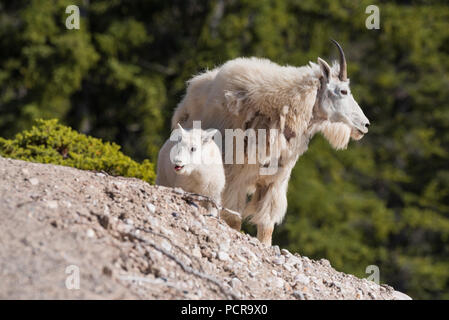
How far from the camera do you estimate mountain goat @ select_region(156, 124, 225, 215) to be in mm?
6636

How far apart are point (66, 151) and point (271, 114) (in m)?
2.85

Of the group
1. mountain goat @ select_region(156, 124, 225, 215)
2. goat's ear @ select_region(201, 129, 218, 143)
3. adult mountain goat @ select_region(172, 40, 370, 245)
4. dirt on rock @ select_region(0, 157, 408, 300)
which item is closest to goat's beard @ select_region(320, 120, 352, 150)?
adult mountain goat @ select_region(172, 40, 370, 245)

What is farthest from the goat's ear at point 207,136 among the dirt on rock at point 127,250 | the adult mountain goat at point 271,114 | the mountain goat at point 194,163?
the adult mountain goat at point 271,114

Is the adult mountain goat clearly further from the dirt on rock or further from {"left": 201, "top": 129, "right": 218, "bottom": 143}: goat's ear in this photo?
the dirt on rock

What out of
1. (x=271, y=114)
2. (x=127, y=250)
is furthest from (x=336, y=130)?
(x=127, y=250)

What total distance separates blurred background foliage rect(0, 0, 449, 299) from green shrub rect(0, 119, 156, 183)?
740 cm

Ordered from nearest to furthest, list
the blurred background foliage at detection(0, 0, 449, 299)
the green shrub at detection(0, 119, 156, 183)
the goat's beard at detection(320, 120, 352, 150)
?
the goat's beard at detection(320, 120, 352, 150), the green shrub at detection(0, 119, 156, 183), the blurred background foliage at detection(0, 0, 449, 299)

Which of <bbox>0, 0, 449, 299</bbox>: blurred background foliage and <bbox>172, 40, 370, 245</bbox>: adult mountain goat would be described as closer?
<bbox>172, 40, 370, 245</bbox>: adult mountain goat

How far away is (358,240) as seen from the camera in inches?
865

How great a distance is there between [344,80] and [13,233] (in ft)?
14.6

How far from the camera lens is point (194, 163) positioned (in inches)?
265

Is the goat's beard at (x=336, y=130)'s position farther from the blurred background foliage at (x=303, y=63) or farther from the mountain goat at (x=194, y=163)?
the blurred background foliage at (x=303, y=63)
